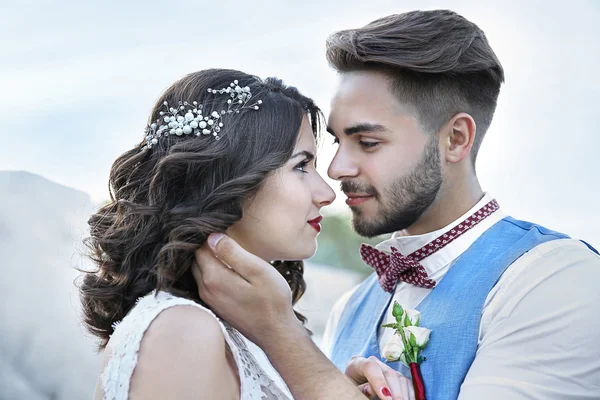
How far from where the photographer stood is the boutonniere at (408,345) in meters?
2.26

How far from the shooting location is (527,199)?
488 centimetres

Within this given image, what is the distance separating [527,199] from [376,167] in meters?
2.56

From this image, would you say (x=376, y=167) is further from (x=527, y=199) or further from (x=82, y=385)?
(x=527, y=199)

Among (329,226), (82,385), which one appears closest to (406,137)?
(82,385)

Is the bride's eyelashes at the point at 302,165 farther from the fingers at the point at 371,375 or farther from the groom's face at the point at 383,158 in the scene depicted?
the fingers at the point at 371,375

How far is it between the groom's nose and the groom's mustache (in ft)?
0.10

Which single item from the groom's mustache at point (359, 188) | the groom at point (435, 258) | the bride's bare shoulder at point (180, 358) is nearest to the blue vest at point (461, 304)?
the groom at point (435, 258)

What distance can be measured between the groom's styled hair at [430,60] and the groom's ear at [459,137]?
0.04 meters

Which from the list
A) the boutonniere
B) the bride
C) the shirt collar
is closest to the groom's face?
the shirt collar

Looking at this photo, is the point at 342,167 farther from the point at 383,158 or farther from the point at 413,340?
the point at 413,340

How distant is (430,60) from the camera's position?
2674 mm

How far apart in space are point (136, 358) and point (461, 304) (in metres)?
1.06

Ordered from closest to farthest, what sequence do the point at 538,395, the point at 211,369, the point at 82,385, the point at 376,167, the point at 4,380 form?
the point at 211,369 → the point at 538,395 → the point at 376,167 → the point at 4,380 → the point at 82,385

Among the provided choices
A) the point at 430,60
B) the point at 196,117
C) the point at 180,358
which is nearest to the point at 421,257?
the point at 430,60
